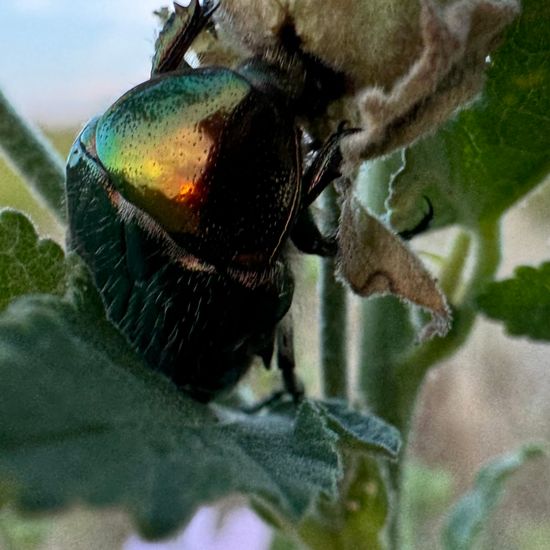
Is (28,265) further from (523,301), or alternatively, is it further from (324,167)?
(523,301)

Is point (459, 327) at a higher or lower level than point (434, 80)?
lower

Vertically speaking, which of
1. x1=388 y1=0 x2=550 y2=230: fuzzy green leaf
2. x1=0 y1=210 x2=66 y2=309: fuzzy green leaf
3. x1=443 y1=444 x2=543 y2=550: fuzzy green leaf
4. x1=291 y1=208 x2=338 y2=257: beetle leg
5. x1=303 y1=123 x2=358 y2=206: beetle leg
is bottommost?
x1=443 y1=444 x2=543 y2=550: fuzzy green leaf

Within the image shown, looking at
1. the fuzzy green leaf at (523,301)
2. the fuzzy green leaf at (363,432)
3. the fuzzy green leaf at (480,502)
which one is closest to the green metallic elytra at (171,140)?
the fuzzy green leaf at (363,432)

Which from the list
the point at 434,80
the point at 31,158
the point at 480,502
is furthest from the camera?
the point at 480,502

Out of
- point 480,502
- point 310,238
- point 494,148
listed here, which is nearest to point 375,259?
point 310,238

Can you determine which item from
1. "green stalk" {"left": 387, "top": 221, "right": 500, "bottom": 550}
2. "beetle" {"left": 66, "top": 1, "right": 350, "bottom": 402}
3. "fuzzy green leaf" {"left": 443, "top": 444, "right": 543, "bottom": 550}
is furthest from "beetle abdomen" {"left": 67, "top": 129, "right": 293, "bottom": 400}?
"fuzzy green leaf" {"left": 443, "top": 444, "right": 543, "bottom": 550}

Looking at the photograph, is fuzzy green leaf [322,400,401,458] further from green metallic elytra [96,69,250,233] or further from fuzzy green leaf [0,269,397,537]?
green metallic elytra [96,69,250,233]

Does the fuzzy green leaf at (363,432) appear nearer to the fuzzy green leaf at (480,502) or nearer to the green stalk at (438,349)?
the green stalk at (438,349)
